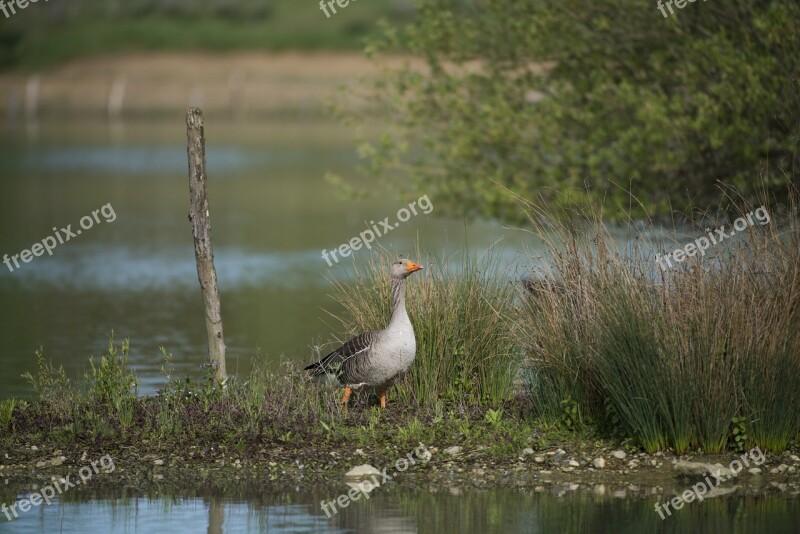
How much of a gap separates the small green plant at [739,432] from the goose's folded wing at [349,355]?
10.8 ft

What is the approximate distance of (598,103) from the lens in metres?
21.4

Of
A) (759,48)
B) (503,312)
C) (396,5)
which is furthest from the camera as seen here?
(396,5)

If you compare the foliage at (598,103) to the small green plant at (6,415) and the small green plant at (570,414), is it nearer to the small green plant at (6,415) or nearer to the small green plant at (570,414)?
the small green plant at (570,414)

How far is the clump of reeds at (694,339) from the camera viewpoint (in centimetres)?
1228

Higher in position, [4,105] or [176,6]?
[176,6]

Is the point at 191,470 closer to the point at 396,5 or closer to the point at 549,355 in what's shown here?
the point at 549,355

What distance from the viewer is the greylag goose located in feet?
43.3

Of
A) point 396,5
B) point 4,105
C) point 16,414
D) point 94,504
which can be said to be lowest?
point 94,504

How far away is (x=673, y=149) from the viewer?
20312mm

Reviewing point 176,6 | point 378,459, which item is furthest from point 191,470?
point 176,6

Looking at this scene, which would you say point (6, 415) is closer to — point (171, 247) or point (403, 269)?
point (403, 269)

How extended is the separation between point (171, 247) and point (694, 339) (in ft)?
73.0

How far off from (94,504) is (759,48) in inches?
471

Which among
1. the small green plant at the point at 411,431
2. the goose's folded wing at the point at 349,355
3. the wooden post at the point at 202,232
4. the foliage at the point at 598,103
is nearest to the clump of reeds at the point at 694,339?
the small green plant at the point at 411,431
